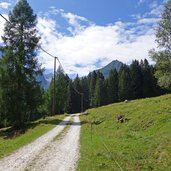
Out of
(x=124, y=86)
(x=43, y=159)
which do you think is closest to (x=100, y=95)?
(x=124, y=86)

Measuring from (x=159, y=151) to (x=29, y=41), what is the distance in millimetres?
36596

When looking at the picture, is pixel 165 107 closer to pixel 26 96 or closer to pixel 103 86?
pixel 26 96

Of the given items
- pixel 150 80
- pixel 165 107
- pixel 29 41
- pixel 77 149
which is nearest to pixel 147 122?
pixel 165 107

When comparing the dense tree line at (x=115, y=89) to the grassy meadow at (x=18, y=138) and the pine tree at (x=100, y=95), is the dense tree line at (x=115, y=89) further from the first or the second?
the grassy meadow at (x=18, y=138)

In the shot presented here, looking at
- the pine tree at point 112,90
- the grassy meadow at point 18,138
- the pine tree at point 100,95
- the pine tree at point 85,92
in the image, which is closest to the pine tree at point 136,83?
the pine tree at point 112,90

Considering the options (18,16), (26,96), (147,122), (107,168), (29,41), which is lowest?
(107,168)

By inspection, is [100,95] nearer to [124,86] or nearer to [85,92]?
[124,86]

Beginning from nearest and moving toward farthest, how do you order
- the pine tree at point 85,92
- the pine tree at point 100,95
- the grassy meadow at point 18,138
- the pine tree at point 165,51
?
1. the grassy meadow at point 18,138
2. the pine tree at point 165,51
3. the pine tree at point 100,95
4. the pine tree at point 85,92

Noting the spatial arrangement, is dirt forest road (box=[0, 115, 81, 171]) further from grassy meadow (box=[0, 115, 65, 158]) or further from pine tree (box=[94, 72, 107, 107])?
pine tree (box=[94, 72, 107, 107])

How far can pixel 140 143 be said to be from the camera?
80.2 ft

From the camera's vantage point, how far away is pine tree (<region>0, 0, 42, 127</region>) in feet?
Result: 161

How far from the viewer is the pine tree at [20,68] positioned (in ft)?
161

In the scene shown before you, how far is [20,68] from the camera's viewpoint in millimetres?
50500

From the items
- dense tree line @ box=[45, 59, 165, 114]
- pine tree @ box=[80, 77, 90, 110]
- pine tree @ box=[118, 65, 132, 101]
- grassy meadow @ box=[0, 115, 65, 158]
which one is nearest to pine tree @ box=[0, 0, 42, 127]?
grassy meadow @ box=[0, 115, 65, 158]
